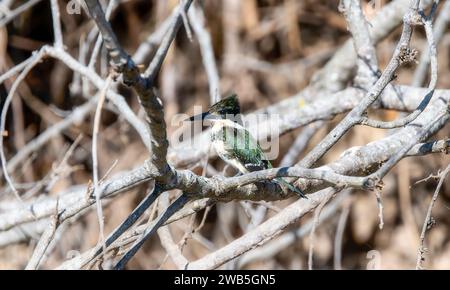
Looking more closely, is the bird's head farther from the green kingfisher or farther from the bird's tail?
the bird's tail

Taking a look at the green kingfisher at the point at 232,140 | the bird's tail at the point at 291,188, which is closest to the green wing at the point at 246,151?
the green kingfisher at the point at 232,140

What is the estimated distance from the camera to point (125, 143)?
4.51 m

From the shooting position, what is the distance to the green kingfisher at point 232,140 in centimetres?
320

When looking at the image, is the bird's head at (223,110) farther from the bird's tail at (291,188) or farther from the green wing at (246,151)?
the bird's tail at (291,188)

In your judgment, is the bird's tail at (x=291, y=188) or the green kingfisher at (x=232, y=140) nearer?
the bird's tail at (x=291, y=188)

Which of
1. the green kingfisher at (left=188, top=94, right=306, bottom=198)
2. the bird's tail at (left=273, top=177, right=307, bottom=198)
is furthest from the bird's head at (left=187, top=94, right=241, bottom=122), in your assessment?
the bird's tail at (left=273, top=177, right=307, bottom=198)

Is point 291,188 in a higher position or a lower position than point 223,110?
lower

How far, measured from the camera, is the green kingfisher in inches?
126

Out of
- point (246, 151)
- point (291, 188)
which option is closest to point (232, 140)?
point (246, 151)

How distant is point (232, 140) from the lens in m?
3.24

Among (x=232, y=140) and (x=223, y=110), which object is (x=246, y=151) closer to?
Result: (x=232, y=140)

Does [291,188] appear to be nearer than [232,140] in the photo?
Yes

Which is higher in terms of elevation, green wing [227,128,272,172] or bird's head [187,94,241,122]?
bird's head [187,94,241,122]
